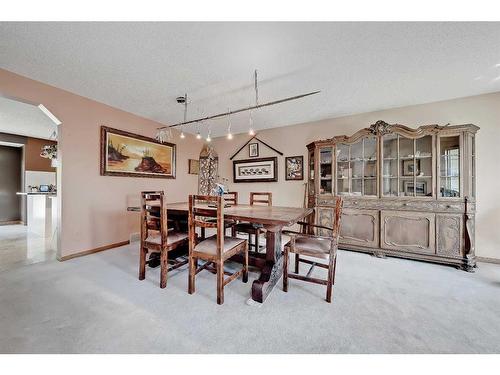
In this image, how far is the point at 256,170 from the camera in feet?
15.8

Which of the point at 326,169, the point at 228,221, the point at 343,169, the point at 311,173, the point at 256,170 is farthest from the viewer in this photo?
the point at 256,170

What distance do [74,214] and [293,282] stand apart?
3240 millimetres

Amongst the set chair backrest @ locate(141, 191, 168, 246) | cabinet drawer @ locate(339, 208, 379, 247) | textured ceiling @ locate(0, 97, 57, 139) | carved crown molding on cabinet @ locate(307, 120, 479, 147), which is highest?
textured ceiling @ locate(0, 97, 57, 139)

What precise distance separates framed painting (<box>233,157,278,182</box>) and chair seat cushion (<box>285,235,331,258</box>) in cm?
250

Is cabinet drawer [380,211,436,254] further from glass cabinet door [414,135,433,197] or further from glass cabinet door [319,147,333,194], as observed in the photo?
glass cabinet door [319,147,333,194]

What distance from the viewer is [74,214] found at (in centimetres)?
301

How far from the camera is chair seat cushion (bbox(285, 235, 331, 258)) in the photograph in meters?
1.96

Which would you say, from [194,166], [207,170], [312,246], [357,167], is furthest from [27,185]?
[357,167]

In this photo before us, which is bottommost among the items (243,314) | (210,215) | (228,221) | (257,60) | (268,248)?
(243,314)

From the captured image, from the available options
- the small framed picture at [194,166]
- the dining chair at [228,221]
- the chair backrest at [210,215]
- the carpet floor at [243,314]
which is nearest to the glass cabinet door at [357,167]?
the carpet floor at [243,314]

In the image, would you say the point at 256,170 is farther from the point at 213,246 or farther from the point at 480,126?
the point at 480,126

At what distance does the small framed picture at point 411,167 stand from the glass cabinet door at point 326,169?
1.04m

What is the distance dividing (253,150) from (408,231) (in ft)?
10.8

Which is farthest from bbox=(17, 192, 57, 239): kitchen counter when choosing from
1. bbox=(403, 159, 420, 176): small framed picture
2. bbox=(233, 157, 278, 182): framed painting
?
bbox=(403, 159, 420, 176): small framed picture
